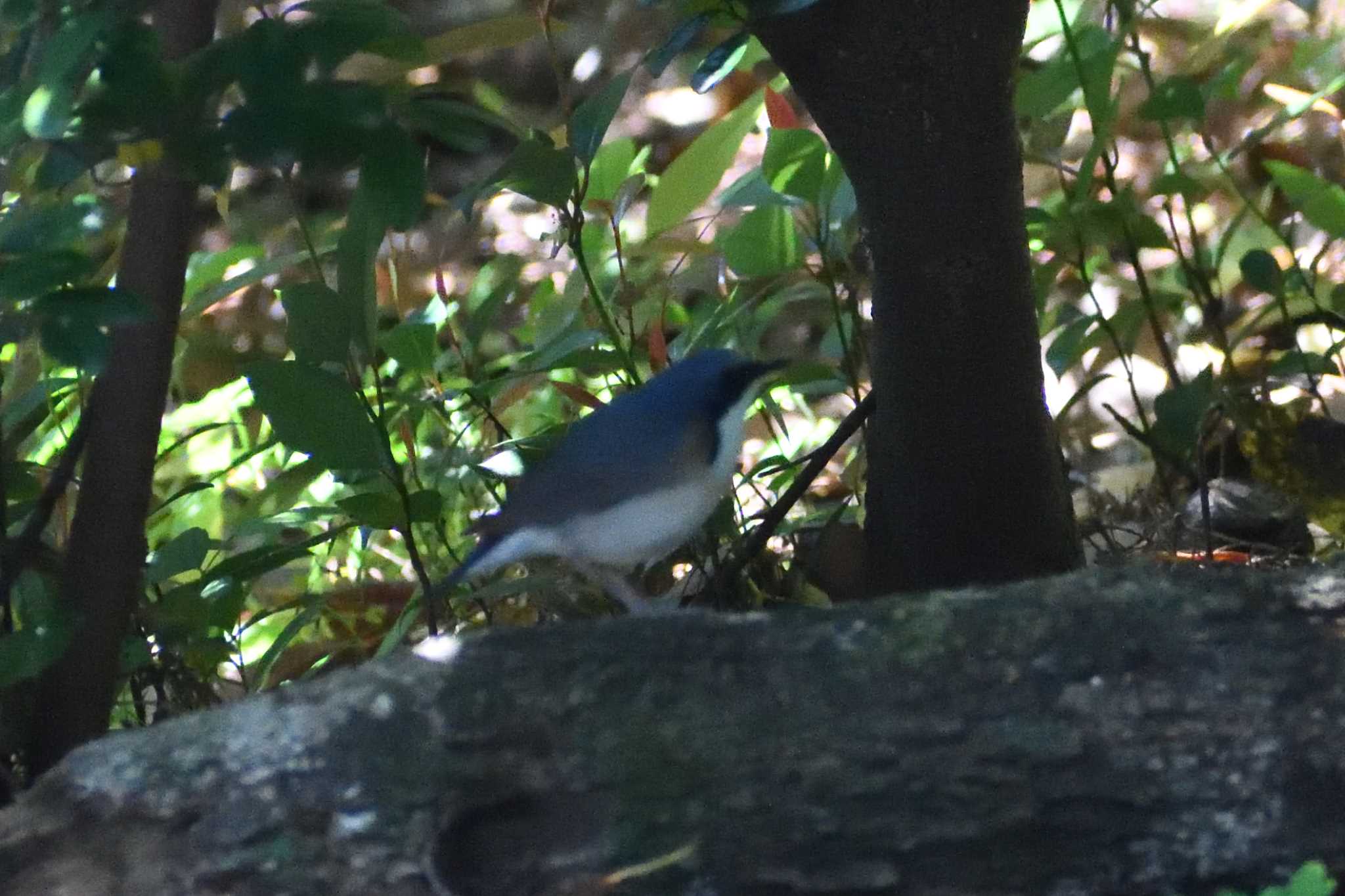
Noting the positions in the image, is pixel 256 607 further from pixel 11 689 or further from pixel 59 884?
pixel 59 884

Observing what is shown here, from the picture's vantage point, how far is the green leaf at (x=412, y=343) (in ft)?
6.42

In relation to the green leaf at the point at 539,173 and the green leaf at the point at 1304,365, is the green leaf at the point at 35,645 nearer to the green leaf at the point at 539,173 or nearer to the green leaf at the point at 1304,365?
the green leaf at the point at 539,173

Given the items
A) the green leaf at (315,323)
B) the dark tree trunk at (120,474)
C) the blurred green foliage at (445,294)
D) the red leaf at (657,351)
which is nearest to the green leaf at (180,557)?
the blurred green foliage at (445,294)

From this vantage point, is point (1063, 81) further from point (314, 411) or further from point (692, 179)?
point (314, 411)

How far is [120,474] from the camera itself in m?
1.56

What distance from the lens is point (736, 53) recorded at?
1683 mm

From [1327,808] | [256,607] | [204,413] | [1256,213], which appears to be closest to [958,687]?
[1327,808]

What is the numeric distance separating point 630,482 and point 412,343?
0.41 m

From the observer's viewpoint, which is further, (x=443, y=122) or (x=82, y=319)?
(x=443, y=122)

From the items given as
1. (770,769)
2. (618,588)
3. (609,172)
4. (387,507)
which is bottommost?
(770,769)

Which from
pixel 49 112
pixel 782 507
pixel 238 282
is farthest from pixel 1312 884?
Answer: pixel 238 282

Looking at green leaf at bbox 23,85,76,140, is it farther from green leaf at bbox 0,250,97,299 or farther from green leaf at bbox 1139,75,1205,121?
green leaf at bbox 1139,75,1205,121

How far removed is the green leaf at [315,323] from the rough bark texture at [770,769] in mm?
447

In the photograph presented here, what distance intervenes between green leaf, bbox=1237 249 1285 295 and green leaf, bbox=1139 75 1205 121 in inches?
9.7
